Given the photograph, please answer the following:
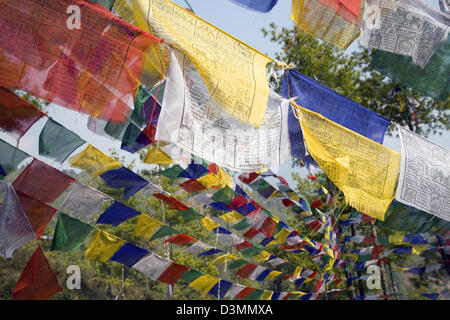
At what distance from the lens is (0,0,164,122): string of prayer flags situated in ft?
9.14

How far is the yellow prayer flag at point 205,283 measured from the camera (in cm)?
823

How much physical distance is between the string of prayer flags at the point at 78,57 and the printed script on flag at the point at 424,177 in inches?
128

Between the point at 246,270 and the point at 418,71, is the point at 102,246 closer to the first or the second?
the point at 246,270

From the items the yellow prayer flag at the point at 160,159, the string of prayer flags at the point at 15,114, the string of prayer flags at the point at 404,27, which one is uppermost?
the string of prayer flags at the point at 404,27

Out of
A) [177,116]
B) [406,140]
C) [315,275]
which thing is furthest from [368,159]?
[315,275]

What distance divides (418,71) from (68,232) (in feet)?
17.7

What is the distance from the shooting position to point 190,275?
7910 mm

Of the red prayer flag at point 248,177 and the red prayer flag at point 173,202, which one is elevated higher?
the red prayer flag at point 248,177

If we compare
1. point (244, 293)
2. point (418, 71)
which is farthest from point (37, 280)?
point (244, 293)

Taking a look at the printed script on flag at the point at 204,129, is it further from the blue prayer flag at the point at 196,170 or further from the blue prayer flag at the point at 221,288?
the blue prayer flag at the point at 221,288

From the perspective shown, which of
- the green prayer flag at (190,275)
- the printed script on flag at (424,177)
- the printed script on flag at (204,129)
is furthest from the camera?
the green prayer flag at (190,275)

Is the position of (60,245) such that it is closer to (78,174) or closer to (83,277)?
(78,174)

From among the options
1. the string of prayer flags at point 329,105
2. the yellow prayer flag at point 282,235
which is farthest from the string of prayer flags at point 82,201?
the yellow prayer flag at point 282,235

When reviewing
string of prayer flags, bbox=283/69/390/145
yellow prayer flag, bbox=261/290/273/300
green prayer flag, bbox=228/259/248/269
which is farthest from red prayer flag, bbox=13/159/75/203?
yellow prayer flag, bbox=261/290/273/300
